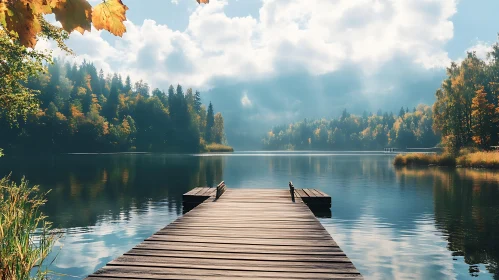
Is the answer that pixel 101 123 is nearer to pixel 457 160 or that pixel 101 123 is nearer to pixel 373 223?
pixel 457 160

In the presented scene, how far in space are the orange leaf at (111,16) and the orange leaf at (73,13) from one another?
16 centimetres

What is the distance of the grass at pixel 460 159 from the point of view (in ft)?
158

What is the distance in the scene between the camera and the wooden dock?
697 centimetres

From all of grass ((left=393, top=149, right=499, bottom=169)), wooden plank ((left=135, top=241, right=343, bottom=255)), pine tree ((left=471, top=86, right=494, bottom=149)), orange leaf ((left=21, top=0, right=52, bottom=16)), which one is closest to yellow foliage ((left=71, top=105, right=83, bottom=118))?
grass ((left=393, top=149, right=499, bottom=169))

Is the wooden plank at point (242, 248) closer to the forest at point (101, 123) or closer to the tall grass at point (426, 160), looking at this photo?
the tall grass at point (426, 160)

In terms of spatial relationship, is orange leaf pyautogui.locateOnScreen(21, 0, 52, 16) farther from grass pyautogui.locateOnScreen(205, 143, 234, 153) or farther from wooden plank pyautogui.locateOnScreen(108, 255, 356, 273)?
grass pyautogui.locateOnScreen(205, 143, 234, 153)

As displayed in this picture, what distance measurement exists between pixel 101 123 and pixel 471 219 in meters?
129

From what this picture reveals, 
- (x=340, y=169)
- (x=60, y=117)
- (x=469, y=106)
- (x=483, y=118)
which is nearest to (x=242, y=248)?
(x=340, y=169)

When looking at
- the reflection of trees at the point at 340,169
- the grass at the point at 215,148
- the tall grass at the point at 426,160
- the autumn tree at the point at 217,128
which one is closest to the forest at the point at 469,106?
the tall grass at the point at 426,160

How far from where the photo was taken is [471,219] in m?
18.6

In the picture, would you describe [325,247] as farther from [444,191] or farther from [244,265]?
[444,191]

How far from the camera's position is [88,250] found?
13812 millimetres

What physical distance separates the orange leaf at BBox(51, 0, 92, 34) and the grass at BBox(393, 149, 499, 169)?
5365cm

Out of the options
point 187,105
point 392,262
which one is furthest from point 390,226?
point 187,105
